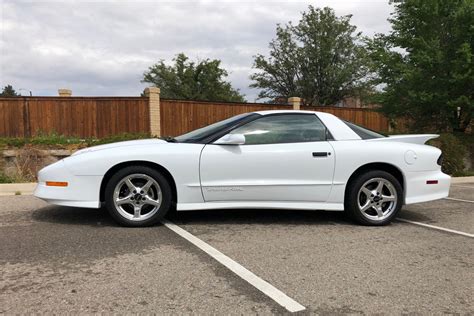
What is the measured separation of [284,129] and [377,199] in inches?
57.2

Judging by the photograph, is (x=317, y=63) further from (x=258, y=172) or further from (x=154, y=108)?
(x=258, y=172)

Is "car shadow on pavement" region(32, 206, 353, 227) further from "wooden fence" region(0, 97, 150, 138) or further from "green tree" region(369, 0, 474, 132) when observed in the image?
"wooden fence" region(0, 97, 150, 138)

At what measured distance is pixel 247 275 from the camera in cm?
347

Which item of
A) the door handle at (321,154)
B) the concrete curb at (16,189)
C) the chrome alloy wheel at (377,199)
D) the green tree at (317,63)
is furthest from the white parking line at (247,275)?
the green tree at (317,63)

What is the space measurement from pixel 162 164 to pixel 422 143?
137 inches

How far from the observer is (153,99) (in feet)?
55.1

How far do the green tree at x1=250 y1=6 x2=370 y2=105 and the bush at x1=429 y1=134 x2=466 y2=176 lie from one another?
23.5 meters

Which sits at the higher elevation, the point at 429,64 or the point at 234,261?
the point at 429,64

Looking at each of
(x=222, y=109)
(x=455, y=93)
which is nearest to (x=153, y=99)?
(x=222, y=109)

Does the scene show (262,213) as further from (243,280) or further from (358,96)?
(358,96)

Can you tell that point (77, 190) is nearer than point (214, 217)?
Yes

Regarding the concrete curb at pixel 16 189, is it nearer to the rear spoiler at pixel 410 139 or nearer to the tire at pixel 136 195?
the tire at pixel 136 195

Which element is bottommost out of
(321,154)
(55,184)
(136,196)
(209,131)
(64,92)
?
(136,196)

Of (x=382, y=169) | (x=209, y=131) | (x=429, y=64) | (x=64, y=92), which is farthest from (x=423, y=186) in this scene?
(x=64, y=92)
